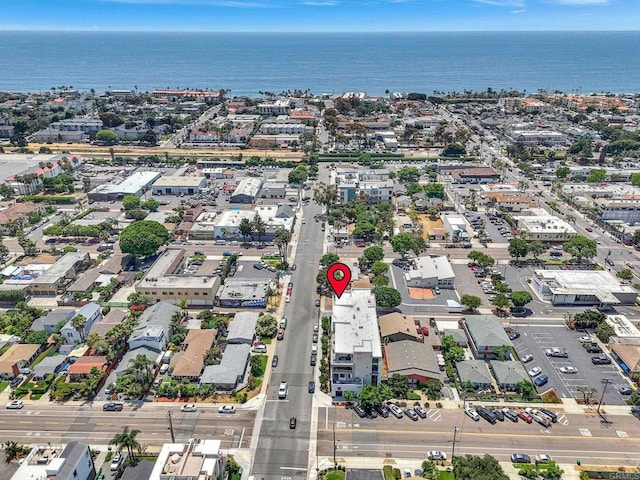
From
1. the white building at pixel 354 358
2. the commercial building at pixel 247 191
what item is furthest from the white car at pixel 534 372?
the commercial building at pixel 247 191

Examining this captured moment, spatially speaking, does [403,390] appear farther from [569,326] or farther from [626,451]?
[569,326]

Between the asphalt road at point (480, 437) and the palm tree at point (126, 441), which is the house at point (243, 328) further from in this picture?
the palm tree at point (126, 441)

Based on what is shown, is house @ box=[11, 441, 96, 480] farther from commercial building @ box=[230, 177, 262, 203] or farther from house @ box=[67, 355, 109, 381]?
commercial building @ box=[230, 177, 262, 203]

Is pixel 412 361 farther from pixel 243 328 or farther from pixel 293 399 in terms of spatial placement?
pixel 243 328

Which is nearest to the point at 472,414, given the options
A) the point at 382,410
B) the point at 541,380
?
the point at 382,410

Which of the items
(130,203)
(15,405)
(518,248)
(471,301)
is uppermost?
(130,203)

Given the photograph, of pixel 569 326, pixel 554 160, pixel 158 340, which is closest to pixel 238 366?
pixel 158 340
